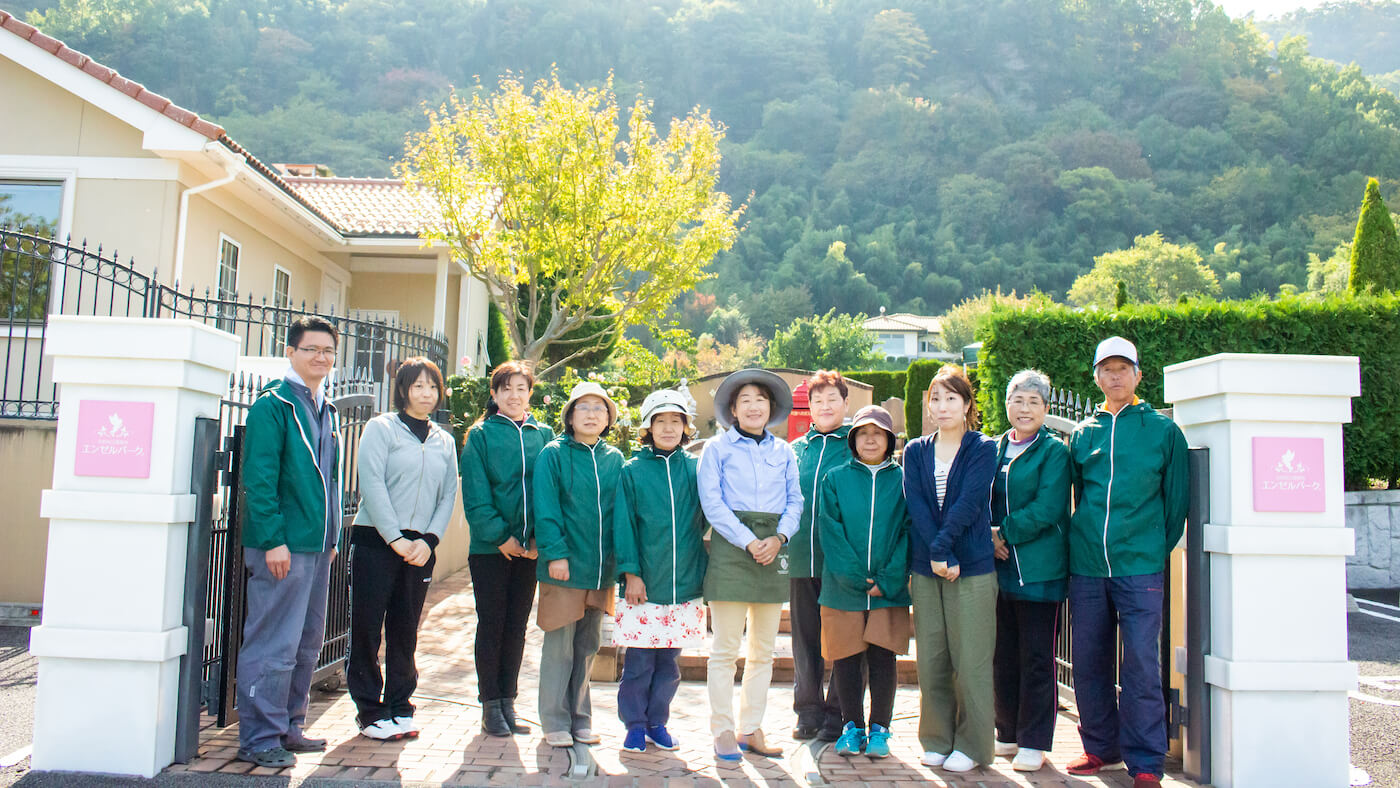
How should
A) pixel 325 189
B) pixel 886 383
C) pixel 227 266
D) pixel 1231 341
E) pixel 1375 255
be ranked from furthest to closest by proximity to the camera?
pixel 886 383
pixel 325 189
pixel 1375 255
pixel 227 266
pixel 1231 341

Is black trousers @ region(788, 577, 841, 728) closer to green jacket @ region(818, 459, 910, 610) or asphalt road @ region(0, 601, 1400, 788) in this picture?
green jacket @ region(818, 459, 910, 610)

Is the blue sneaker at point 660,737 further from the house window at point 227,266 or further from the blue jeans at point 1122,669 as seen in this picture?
the house window at point 227,266

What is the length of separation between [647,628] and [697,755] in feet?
2.22

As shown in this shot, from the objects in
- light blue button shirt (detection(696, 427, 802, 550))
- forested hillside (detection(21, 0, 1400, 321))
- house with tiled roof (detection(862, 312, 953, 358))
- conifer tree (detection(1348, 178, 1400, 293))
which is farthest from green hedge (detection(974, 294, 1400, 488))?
house with tiled roof (detection(862, 312, 953, 358))

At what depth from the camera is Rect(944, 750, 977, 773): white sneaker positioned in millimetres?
4234

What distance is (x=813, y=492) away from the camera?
4.82m

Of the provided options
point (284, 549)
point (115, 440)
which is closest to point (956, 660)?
point (284, 549)

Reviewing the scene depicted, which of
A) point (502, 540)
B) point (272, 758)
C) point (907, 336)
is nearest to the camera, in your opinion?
point (272, 758)

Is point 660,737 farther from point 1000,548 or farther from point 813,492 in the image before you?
point 1000,548

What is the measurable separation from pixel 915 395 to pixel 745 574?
1737 cm

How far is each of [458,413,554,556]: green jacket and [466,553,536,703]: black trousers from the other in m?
0.13

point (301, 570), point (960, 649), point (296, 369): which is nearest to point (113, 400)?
point (296, 369)

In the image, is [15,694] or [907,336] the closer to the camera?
[15,694]

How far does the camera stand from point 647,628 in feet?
14.5
